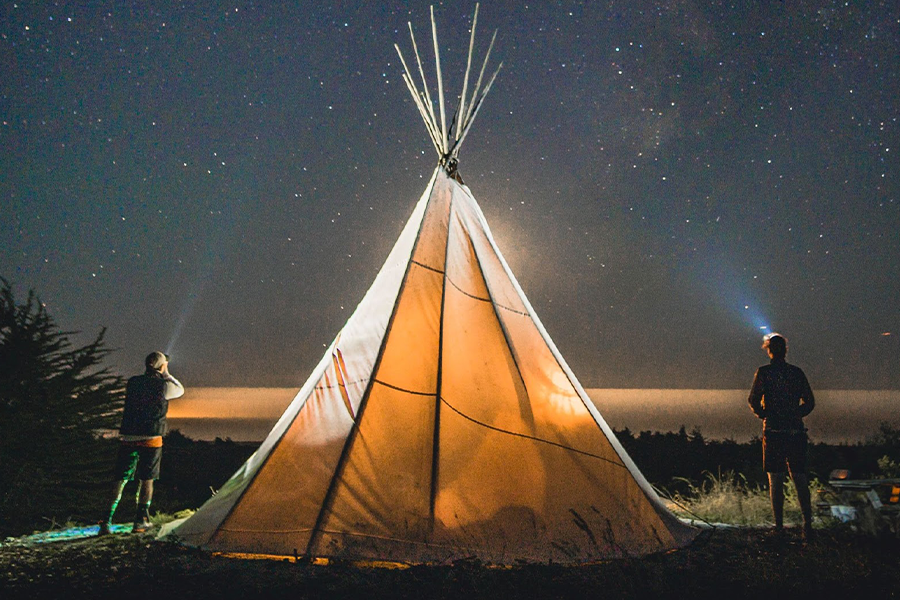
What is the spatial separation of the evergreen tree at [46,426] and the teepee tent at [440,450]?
12.8ft

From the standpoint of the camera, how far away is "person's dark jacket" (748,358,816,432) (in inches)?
164

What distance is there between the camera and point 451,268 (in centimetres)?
450

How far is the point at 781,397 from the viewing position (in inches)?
165

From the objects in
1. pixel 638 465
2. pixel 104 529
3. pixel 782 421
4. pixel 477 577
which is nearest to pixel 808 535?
pixel 782 421

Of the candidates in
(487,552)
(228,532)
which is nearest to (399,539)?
(487,552)

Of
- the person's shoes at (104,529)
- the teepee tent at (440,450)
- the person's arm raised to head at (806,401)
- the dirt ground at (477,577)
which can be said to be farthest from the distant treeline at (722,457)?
the person's shoes at (104,529)

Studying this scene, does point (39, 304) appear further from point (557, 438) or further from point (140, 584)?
point (557, 438)

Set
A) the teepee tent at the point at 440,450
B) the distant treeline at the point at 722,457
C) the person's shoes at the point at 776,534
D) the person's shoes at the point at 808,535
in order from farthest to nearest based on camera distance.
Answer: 1. the distant treeline at the point at 722,457
2. the person's shoes at the point at 776,534
3. the person's shoes at the point at 808,535
4. the teepee tent at the point at 440,450

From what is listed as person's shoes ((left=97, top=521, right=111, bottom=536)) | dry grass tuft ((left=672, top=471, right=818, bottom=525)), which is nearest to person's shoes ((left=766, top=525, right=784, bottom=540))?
dry grass tuft ((left=672, top=471, right=818, bottom=525))

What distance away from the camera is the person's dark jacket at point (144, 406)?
463 centimetres

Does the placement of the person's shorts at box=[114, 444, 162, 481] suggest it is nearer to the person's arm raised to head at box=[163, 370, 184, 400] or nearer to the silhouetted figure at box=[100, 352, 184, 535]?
the silhouetted figure at box=[100, 352, 184, 535]

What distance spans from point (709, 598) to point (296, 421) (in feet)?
8.62

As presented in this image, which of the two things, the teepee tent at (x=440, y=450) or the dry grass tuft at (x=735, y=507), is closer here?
the teepee tent at (x=440, y=450)

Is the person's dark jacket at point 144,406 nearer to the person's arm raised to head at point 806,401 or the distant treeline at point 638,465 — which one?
the distant treeline at point 638,465
